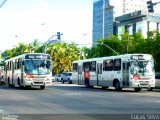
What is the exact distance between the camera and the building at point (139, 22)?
430 feet

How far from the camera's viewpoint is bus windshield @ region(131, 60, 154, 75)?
32.1 meters

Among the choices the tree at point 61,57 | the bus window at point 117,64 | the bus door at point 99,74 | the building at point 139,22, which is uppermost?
the building at point 139,22

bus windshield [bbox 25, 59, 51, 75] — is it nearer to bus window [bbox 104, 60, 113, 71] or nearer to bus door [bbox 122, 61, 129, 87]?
bus window [bbox 104, 60, 113, 71]

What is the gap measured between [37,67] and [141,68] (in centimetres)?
847

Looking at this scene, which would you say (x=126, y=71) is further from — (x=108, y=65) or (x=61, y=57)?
(x=61, y=57)

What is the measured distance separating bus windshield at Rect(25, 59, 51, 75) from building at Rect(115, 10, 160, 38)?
96798 mm

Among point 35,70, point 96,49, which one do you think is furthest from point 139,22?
point 35,70

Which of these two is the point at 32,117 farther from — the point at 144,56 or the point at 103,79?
the point at 103,79

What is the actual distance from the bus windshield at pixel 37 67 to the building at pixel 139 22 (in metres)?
96.8

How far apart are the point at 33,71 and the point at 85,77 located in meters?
8.99

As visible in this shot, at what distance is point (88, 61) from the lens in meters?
40.6

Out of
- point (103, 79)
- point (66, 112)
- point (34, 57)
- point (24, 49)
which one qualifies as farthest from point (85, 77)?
Answer: point (24, 49)

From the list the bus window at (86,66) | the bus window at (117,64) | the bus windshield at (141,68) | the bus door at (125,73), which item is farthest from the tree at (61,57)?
the bus windshield at (141,68)

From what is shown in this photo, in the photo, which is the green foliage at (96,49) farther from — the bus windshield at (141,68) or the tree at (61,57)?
the bus windshield at (141,68)
